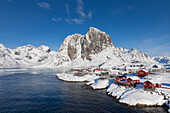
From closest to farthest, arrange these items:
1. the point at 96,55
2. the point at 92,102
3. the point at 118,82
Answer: the point at 92,102 → the point at 118,82 → the point at 96,55

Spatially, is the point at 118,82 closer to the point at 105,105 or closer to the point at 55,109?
the point at 105,105

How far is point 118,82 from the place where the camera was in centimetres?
4409

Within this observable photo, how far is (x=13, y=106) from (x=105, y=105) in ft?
72.6

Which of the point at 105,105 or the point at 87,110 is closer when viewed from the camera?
the point at 87,110

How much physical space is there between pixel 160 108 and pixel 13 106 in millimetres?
34335

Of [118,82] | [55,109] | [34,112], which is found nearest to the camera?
[34,112]

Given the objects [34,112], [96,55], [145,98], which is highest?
[96,55]

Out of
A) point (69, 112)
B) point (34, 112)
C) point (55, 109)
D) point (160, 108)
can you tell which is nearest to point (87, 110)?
point (69, 112)

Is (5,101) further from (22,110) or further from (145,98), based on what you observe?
(145,98)

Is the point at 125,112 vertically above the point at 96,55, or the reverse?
the point at 96,55

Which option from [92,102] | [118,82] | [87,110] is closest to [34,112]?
[87,110]

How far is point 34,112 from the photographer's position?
918 inches

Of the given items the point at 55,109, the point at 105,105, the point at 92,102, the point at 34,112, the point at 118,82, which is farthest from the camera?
the point at 118,82

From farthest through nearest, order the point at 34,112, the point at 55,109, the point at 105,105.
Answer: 1. the point at 105,105
2. the point at 55,109
3. the point at 34,112
